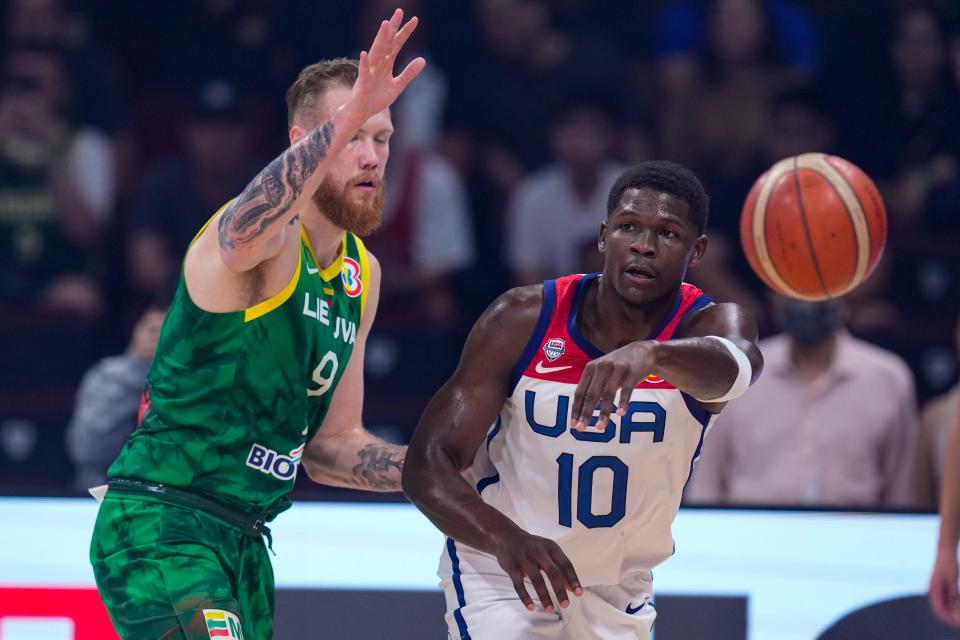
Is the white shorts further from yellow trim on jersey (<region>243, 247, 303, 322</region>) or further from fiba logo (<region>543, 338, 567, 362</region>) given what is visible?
yellow trim on jersey (<region>243, 247, 303, 322</region>)

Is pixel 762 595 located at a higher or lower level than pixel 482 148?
lower

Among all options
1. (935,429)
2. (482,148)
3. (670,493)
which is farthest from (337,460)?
(482,148)

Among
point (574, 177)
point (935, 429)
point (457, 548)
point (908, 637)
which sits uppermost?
point (574, 177)

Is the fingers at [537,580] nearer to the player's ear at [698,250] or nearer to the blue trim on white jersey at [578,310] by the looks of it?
the blue trim on white jersey at [578,310]

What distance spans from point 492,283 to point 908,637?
4.09 metres

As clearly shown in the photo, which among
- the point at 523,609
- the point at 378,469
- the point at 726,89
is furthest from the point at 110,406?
the point at 726,89

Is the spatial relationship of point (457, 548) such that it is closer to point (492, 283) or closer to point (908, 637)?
point (908, 637)

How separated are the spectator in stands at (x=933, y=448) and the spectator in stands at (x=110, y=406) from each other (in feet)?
11.0

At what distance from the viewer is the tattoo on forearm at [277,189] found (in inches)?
146

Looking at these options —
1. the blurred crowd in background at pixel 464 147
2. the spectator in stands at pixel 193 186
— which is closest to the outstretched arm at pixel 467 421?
the blurred crowd in background at pixel 464 147

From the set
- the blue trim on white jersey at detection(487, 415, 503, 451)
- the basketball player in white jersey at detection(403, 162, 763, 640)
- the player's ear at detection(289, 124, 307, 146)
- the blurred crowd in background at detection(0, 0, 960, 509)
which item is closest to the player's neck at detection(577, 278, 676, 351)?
the basketball player in white jersey at detection(403, 162, 763, 640)

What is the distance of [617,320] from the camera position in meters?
3.96

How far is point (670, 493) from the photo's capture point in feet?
13.1

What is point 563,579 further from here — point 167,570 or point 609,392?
point 167,570
